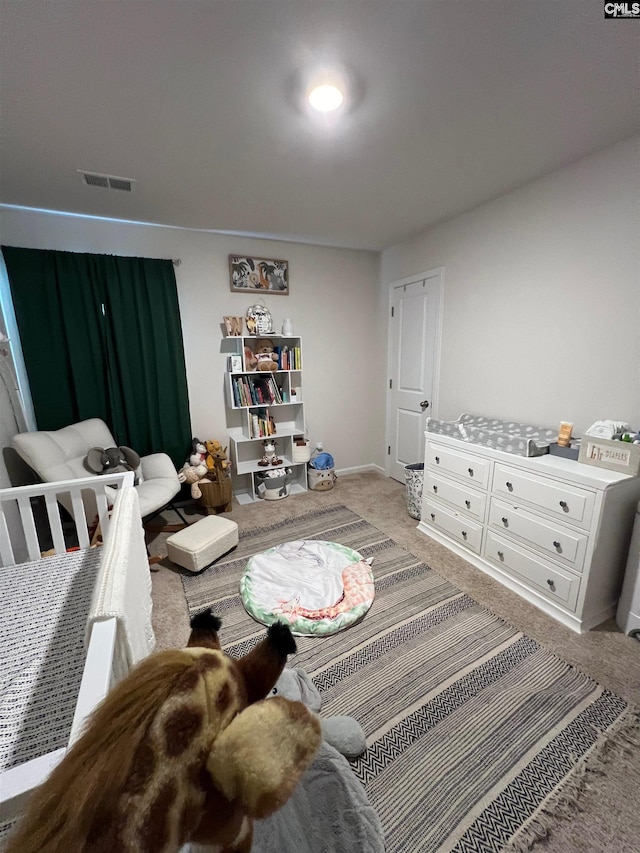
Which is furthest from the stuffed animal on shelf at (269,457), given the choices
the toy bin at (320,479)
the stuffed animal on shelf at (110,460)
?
the stuffed animal on shelf at (110,460)

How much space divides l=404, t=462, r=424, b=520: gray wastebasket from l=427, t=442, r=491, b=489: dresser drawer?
0.85ft

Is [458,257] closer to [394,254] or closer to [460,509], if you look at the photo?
[394,254]

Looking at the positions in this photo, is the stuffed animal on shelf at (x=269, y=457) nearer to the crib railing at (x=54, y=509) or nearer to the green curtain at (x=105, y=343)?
the green curtain at (x=105, y=343)

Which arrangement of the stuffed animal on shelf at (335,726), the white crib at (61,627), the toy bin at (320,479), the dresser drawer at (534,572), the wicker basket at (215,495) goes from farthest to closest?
the toy bin at (320,479) → the wicker basket at (215,495) → the dresser drawer at (534,572) → the stuffed animal on shelf at (335,726) → the white crib at (61,627)

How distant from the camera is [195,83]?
1.32 m

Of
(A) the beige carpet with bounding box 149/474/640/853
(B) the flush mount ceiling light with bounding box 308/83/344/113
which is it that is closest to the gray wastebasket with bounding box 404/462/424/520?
(A) the beige carpet with bounding box 149/474/640/853

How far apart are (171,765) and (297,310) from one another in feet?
11.2

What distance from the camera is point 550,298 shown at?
2141 mm

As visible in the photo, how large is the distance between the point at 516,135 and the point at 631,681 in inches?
99.7

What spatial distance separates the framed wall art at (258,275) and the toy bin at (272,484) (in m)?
1.74

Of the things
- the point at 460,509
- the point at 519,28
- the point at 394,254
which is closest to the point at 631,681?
the point at 460,509

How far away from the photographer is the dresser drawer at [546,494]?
1.65m

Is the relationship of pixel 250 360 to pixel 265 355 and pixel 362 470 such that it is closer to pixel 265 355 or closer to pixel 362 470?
pixel 265 355

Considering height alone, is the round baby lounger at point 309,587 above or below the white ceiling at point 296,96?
below
